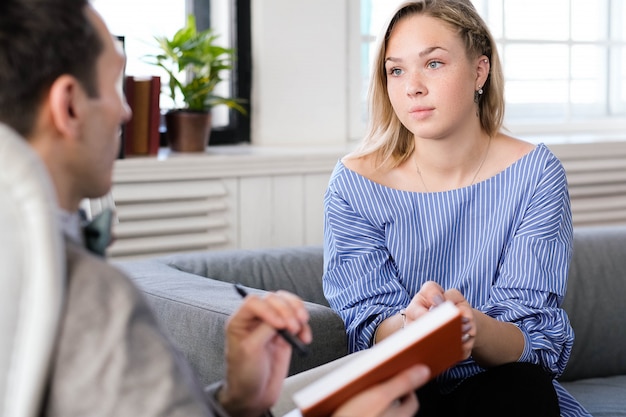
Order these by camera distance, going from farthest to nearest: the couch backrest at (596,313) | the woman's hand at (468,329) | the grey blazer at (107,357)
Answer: the couch backrest at (596,313), the woman's hand at (468,329), the grey blazer at (107,357)

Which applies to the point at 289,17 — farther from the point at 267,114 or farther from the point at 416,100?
the point at 416,100

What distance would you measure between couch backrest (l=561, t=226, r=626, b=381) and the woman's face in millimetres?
856

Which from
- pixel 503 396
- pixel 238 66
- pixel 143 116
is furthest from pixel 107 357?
pixel 238 66

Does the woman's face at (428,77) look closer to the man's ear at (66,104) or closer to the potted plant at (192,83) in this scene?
the potted plant at (192,83)

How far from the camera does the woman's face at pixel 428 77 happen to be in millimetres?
2064

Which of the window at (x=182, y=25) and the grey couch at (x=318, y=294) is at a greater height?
the window at (x=182, y=25)

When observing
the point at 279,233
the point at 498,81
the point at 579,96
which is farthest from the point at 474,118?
the point at 579,96

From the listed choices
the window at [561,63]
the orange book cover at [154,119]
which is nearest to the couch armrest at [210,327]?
the orange book cover at [154,119]

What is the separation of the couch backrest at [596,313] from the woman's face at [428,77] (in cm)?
86

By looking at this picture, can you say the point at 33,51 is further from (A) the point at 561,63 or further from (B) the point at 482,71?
(A) the point at 561,63

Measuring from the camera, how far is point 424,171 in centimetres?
221

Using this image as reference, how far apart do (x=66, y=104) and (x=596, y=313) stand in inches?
83.9

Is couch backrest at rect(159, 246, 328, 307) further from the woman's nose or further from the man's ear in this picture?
the man's ear

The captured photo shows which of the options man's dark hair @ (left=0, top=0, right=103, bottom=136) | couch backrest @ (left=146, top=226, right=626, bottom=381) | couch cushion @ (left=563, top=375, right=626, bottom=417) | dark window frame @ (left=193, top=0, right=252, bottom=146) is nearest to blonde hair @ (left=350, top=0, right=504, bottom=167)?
couch backrest @ (left=146, top=226, right=626, bottom=381)
